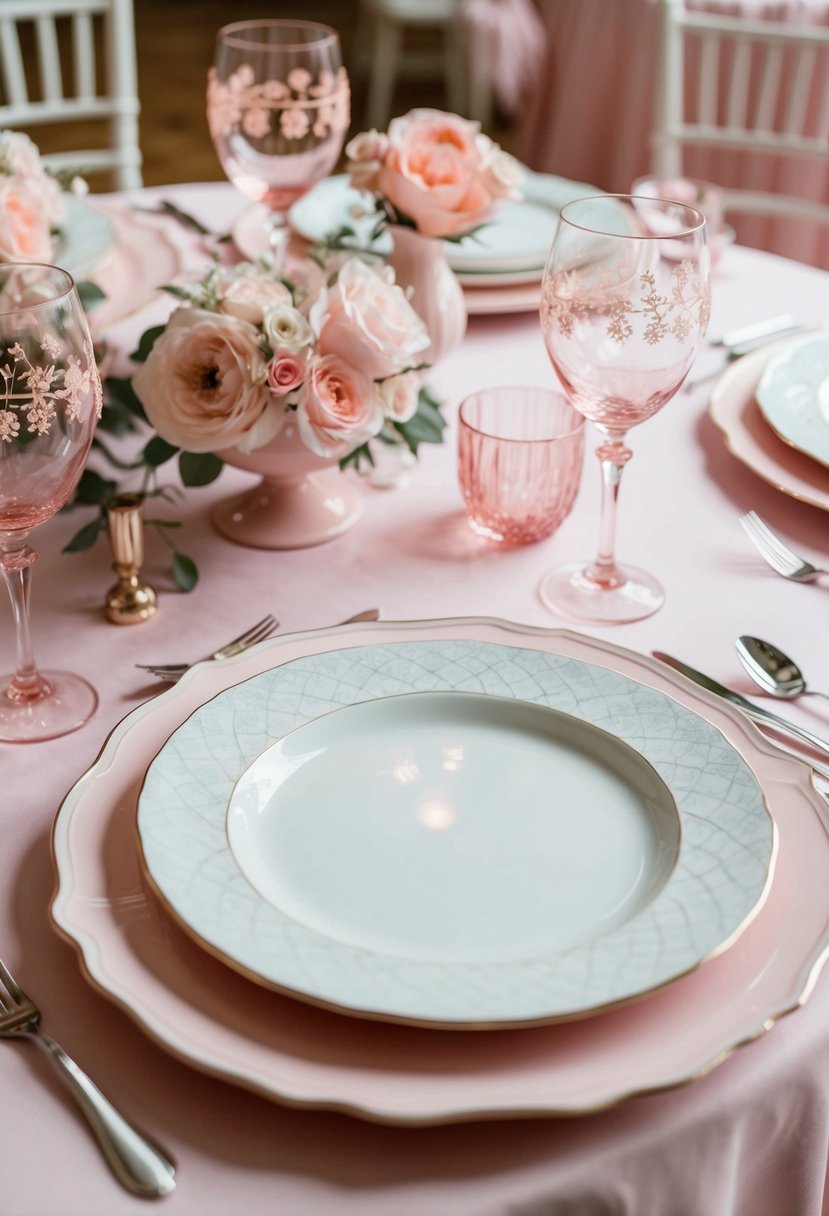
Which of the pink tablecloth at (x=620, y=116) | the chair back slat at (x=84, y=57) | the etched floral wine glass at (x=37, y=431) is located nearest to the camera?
the etched floral wine glass at (x=37, y=431)

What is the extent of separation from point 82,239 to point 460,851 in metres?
0.87

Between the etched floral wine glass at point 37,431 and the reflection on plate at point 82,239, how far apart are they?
1.36 ft

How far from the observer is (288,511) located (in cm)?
96

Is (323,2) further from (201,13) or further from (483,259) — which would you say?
(483,259)

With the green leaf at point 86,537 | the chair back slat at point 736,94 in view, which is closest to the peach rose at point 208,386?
the green leaf at point 86,537

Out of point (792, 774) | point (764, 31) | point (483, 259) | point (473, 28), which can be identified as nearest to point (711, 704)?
point (792, 774)

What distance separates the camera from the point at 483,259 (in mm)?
1292

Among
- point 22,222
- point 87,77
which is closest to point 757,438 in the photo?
point 22,222

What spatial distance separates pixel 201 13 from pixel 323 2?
650 millimetres

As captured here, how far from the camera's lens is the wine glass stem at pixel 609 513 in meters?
0.86

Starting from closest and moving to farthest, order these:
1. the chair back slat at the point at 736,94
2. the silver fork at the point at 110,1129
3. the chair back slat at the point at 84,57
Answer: the silver fork at the point at 110,1129 < the chair back slat at the point at 736,94 < the chair back slat at the point at 84,57

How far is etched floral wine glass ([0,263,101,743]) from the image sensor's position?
646mm

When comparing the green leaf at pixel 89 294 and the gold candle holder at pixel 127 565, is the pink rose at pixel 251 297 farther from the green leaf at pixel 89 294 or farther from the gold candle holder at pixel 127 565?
the green leaf at pixel 89 294

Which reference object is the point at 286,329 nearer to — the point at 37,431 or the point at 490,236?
the point at 37,431
